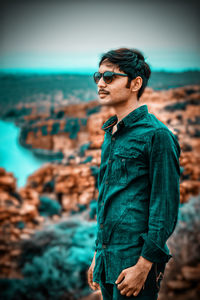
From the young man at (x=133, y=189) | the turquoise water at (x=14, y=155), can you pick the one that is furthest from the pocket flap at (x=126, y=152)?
the turquoise water at (x=14, y=155)

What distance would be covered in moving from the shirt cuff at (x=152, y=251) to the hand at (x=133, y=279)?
0.05 metres

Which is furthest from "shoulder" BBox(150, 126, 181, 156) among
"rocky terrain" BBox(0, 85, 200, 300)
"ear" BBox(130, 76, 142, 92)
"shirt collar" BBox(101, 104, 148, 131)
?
"rocky terrain" BBox(0, 85, 200, 300)

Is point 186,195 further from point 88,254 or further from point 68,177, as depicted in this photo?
point 68,177

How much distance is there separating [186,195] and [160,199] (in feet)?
11.2

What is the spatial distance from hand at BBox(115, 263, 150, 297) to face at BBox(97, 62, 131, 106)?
680 mm

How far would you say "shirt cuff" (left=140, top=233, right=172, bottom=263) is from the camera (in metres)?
0.93

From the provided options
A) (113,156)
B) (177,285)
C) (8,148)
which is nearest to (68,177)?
(177,285)

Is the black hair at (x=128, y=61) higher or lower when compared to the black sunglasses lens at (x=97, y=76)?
higher

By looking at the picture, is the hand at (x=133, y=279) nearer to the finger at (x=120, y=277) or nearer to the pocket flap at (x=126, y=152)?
the finger at (x=120, y=277)

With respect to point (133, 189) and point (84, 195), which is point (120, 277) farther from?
point (84, 195)

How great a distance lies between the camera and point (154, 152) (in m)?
0.96

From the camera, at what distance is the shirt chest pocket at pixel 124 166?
40.1 inches

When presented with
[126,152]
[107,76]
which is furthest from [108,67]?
[126,152]

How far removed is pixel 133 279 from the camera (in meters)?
0.96
